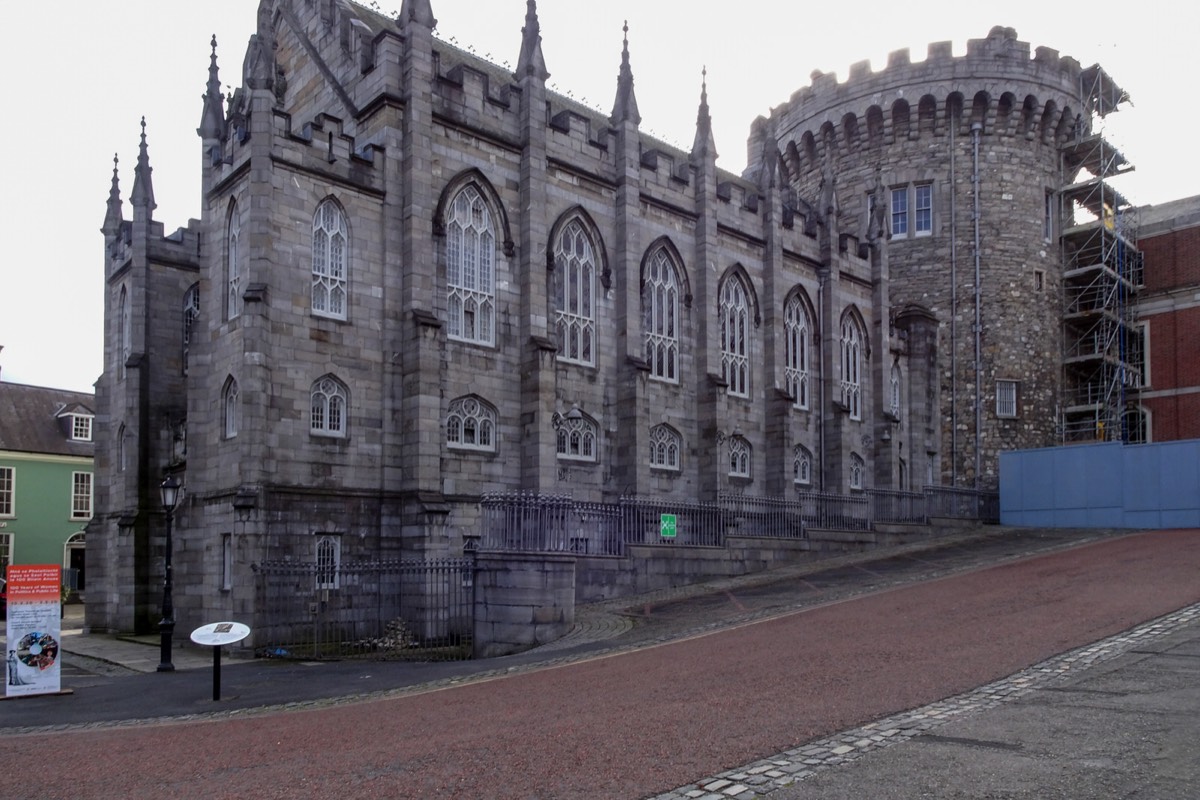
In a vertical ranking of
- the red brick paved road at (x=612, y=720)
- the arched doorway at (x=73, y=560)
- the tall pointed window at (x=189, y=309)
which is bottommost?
the arched doorway at (x=73, y=560)

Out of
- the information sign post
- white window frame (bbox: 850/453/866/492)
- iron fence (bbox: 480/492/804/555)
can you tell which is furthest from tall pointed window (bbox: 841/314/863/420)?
the information sign post

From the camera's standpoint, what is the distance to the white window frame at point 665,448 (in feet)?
107

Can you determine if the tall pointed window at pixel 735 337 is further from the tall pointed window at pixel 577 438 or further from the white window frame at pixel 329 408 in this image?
the white window frame at pixel 329 408

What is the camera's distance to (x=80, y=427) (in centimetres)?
5284

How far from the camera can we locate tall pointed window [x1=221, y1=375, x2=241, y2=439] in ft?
79.7

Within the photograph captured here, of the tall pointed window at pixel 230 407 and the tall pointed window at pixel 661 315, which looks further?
the tall pointed window at pixel 661 315

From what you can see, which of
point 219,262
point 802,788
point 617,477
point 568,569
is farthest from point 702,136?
point 802,788

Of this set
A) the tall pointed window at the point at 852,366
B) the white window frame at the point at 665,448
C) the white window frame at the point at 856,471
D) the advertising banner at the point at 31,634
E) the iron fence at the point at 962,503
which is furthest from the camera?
the tall pointed window at the point at 852,366

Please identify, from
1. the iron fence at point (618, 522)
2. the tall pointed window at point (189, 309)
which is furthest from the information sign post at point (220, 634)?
the tall pointed window at point (189, 309)

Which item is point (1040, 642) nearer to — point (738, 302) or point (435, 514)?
point (435, 514)

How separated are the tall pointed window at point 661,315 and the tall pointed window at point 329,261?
10.5 m

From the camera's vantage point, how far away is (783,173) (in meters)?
51.6

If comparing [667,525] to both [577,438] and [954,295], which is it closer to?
[577,438]

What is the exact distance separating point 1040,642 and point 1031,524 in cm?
2449
